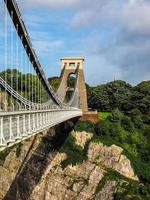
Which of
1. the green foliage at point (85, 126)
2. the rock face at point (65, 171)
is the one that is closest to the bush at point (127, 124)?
the green foliage at point (85, 126)

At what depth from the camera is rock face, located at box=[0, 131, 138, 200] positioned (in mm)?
66938

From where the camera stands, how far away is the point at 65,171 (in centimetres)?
7081

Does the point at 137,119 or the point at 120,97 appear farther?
the point at 120,97

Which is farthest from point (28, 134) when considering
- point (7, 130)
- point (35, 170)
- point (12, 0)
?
point (35, 170)

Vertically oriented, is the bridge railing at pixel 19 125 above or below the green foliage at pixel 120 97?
below

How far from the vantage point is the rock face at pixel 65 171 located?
220ft

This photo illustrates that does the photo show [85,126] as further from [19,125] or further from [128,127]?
[19,125]

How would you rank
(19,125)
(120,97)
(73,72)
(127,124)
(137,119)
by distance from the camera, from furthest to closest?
(120,97) → (73,72) → (137,119) → (127,124) → (19,125)

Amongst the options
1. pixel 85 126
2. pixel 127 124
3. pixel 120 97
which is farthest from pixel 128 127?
pixel 120 97

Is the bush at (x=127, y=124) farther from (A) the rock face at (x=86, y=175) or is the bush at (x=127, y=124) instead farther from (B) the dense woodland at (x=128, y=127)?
(A) the rock face at (x=86, y=175)

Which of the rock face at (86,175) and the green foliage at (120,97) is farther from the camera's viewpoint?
the green foliage at (120,97)

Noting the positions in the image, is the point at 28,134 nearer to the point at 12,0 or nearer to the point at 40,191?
the point at 12,0

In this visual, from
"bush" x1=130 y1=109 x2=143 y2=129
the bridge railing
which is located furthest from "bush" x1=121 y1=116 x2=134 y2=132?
the bridge railing

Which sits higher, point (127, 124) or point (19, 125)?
point (19, 125)
